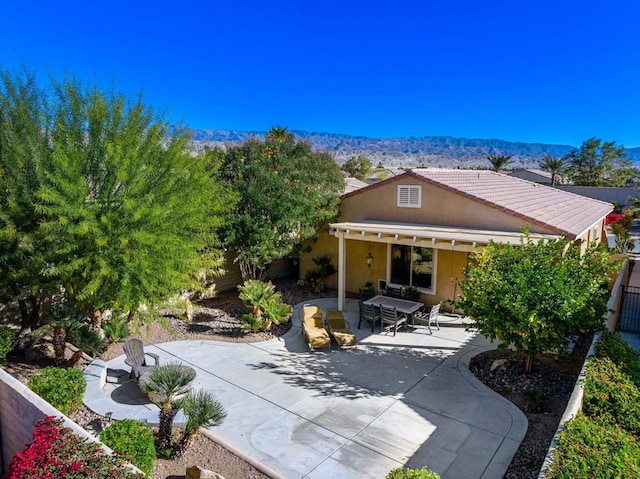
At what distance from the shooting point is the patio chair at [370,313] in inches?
529

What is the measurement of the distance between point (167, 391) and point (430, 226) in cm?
1117

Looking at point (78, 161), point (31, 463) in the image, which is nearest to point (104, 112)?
point (78, 161)

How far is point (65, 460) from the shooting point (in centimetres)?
515

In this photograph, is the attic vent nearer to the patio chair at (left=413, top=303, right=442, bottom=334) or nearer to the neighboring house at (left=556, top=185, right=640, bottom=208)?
the patio chair at (left=413, top=303, right=442, bottom=334)

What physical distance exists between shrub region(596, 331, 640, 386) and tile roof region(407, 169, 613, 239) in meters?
4.66

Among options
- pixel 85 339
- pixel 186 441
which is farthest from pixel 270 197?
pixel 186 441

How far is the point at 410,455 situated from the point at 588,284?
506cm

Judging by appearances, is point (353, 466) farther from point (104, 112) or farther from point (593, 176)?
point (593, 176)

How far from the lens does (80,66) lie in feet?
31.3

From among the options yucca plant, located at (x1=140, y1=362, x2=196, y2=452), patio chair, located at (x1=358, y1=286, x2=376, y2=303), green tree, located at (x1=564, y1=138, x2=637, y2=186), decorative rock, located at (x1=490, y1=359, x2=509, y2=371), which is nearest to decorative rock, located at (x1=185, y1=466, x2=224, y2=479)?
yucca plant, located at (x1=140, y1=362, x2=196, y2=452)

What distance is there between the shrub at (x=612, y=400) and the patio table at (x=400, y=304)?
20.5ft

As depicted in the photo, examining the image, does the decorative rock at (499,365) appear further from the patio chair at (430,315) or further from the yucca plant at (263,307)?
the yucca plant at (263,307)

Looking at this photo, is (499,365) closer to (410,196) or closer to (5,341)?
(410,196)

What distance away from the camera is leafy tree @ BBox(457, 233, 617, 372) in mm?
8234
